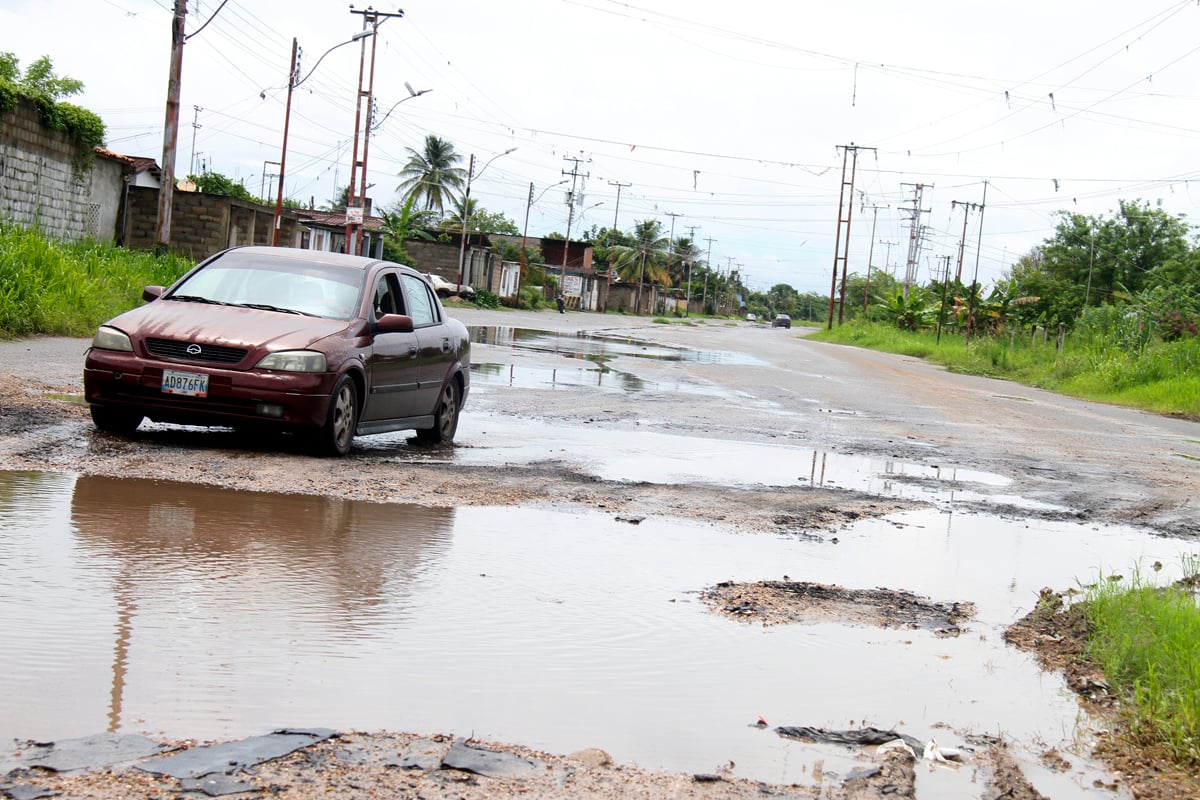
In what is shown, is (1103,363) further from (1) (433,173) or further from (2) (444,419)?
(1) (433,173)

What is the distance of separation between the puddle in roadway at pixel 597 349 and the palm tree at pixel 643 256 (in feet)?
283

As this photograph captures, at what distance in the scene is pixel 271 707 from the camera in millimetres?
3770

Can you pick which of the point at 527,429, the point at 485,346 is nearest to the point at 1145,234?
the point at 485,346

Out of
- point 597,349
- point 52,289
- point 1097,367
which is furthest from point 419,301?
point 1097,367

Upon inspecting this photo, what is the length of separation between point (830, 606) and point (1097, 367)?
28.8 metres

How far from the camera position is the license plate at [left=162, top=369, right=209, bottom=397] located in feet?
28.6

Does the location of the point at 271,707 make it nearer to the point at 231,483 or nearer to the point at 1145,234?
the point at 231,483

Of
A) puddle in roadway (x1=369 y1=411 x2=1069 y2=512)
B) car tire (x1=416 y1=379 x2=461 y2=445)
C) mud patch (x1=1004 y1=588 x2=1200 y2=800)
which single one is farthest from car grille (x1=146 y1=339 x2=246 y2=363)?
mud patch (x1=1004 y1=588 x2=1200 y2=800)

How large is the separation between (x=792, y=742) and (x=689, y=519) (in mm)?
3922

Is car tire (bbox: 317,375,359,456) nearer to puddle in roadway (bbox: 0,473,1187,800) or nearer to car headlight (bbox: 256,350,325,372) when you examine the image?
car headlight (bbox: 256,350,325,372)

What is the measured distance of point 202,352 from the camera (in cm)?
882

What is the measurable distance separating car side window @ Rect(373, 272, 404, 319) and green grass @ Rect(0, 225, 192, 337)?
8206 mm

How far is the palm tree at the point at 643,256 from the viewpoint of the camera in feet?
409

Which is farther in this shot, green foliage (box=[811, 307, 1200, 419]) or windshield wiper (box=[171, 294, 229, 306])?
green foliage (box=[811, 307, 1200, 419])
